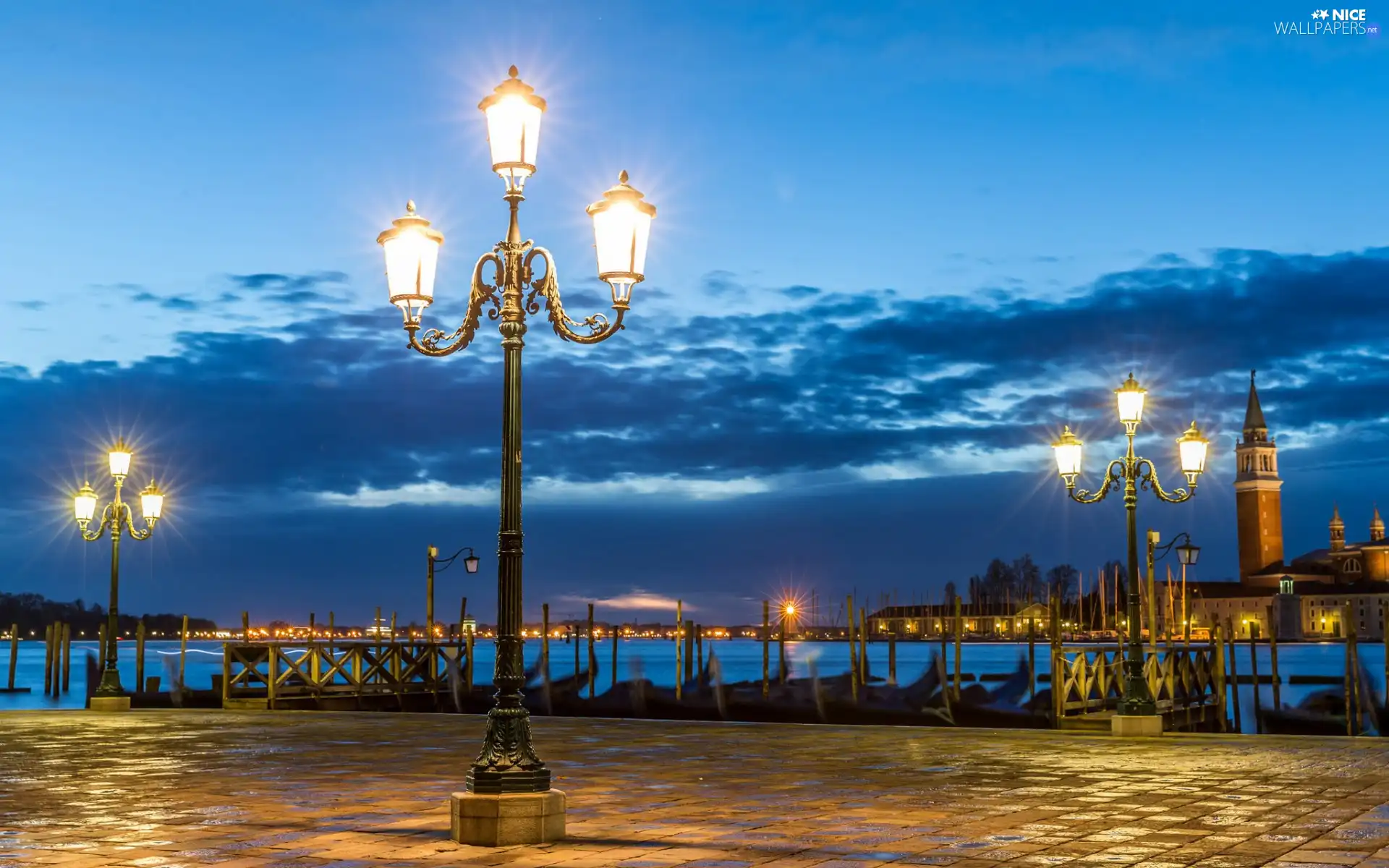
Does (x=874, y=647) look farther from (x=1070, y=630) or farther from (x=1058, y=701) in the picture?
(x=1058, y=701)

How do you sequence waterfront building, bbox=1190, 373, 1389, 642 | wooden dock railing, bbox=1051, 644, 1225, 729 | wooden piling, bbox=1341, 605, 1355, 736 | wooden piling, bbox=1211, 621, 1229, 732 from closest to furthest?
wooden dock railing, bbox=1051, 644, 1225, 729 < wooden piling, bbox=1341, 605, 1355, 736 < wooden piling, bbox=1211, 621, 1229, 732 < waterfront building, bbox=1190, 373, 1389, 642

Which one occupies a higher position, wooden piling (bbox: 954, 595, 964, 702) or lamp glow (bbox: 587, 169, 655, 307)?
lamp glow (bbox: 587, 169, 655, 307)

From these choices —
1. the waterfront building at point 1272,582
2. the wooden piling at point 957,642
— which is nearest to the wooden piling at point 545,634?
the wooden piling at point 957,642

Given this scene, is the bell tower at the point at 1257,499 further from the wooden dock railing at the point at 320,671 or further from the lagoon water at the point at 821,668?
the wooden dock railing at the point at 320,671

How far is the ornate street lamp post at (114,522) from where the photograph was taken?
76.9 ft

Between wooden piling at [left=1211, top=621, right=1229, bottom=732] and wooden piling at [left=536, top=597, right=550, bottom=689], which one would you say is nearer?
wooden piling at [left=1211, top=621, right=1229, bottom=732]

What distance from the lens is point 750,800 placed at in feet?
34.2

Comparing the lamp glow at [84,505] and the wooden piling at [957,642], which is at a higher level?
the lamp glow at [84,505]

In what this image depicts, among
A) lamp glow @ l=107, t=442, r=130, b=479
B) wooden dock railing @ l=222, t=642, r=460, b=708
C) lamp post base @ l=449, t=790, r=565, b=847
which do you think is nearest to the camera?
lamp post base @ l=449, t=790, r=565, b=847

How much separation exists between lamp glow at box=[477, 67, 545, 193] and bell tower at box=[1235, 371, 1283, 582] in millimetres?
154514

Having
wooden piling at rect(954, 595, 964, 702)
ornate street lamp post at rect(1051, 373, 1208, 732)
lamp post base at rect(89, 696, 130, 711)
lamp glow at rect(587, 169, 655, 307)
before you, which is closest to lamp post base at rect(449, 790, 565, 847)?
lamp glow at rect(587, 169, 655, 307)

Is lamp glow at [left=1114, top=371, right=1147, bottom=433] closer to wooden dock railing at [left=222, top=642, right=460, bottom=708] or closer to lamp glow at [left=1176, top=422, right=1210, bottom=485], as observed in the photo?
lamp glow at [left=1176, top=422, right=1210, bottom=485]

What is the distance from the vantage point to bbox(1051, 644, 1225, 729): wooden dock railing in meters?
20.5

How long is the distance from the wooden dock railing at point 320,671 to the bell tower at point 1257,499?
137817 mm
